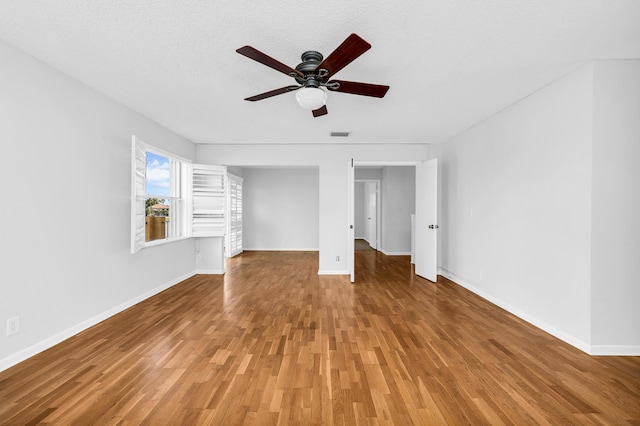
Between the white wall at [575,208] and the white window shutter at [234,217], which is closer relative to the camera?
the white wall at [575,208]

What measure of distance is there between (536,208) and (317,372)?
2.87m

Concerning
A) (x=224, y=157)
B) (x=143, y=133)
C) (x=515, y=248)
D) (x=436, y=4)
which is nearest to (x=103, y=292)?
(x=143, y=133)

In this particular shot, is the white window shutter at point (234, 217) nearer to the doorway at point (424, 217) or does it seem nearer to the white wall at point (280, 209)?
the white wall at point (280, 209)

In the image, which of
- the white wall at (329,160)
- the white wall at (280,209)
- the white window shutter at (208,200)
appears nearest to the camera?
the white window shutter at (208,200)

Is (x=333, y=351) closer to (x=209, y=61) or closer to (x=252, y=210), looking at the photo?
(x=209, y=61)

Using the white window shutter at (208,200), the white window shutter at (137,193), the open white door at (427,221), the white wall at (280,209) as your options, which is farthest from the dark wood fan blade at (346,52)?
the white wall at (280,209)

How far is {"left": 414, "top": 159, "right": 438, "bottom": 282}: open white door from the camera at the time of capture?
5113 millimetres

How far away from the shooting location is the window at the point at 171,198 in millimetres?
3797

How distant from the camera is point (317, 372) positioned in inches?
89.1

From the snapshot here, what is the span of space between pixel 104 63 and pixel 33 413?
268 centimetres

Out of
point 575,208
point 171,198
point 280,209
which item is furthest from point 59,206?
point 280,209

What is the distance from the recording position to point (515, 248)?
11.7 feet

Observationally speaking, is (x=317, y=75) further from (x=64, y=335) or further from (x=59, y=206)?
(x=64, y=335)

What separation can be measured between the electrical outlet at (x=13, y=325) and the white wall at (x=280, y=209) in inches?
262
